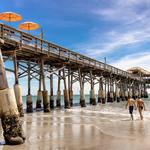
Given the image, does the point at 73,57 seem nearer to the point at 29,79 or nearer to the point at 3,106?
the point at 29,79

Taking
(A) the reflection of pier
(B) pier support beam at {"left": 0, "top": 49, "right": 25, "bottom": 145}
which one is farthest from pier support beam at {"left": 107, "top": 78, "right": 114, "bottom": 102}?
(B) pier support beam at {"left": 0, "top": 49, "right": 25, "bottom": 145}

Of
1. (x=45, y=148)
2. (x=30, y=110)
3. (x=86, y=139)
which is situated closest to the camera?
(x=45, y=148)

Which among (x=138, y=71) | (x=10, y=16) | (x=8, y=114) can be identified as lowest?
(x=8, y=114)

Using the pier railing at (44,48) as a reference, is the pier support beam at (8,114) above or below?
below

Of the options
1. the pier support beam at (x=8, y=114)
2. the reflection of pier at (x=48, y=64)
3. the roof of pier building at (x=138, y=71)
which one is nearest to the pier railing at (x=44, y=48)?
the reflection of pier at (x=48, y=64)

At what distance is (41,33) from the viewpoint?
91.2 feet

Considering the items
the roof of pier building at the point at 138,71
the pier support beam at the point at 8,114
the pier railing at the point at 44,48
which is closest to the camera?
the pier support beam at the point at 8,114

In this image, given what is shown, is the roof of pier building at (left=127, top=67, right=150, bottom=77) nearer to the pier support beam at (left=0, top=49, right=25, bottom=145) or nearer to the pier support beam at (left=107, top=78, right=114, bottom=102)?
the pier support beam at (left=107, top=78, right=114, bottom=102)

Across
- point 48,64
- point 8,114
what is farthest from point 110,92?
point 8,114

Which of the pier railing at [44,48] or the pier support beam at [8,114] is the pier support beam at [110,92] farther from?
the pier support beam at [8,114]

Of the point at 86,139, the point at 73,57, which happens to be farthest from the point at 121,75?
the point at 86,139

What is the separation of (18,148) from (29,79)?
18584 mm

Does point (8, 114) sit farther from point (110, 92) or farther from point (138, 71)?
point (138, 71)

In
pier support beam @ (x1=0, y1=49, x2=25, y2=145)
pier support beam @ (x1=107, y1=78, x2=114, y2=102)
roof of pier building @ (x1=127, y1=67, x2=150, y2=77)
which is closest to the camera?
pier support beam @ (x1=0, y1=49, x2=25, y2=145)
